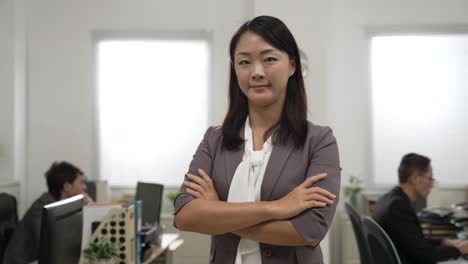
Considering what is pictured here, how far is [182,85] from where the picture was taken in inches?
238

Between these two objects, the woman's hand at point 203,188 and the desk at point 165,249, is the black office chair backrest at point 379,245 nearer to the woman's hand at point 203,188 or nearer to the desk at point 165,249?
the woman's hand at point 203,188

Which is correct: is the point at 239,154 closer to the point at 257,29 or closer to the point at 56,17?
the point at 257,29

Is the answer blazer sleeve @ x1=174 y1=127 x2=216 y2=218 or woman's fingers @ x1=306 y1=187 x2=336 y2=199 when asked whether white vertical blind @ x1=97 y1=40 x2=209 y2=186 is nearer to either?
blazer sleeve @ x1=174 y1=127 x2=216 y2=218

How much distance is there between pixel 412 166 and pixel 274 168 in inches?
91.8

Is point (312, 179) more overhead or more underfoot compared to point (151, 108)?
more underfoot

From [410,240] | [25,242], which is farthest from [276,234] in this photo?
[25,242]

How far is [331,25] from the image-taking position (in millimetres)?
A: 6105

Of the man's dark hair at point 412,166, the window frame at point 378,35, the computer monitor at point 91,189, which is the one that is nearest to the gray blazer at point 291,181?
the man's dark hair at point 412,166

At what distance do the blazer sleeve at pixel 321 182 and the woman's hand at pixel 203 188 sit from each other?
0.73 ft

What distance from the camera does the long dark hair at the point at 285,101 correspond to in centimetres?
147

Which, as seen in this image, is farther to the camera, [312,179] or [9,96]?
[9,96]

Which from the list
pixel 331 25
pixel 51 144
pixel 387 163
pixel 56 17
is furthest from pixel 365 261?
pixel 56 17

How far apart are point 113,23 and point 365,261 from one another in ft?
13.3

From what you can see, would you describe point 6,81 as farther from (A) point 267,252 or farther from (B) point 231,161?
(A) point 267,252
